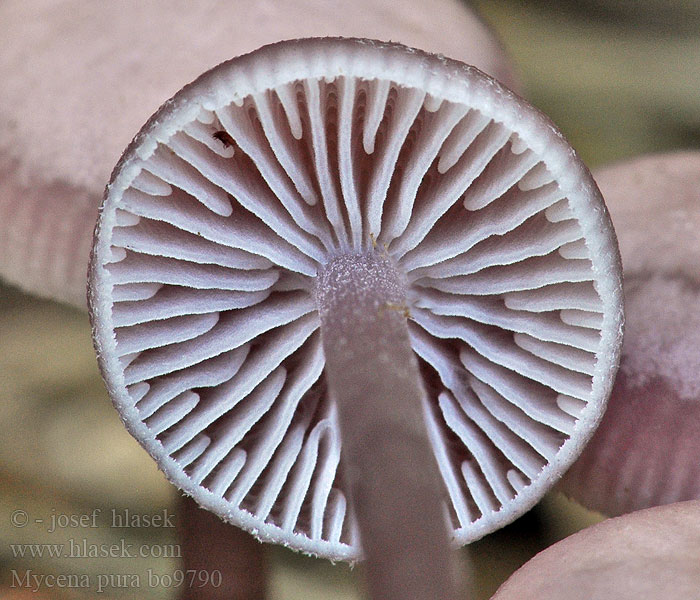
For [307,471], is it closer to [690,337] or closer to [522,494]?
[522,494]

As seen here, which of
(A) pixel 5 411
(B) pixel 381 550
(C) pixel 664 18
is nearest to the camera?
(B) pixel 381 550

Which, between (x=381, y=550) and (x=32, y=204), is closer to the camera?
(x=381, y=550)

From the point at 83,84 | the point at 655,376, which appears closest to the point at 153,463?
the point at 83,84

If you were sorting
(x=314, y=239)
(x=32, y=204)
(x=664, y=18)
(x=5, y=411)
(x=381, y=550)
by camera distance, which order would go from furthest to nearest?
(x=664, y=18)
(x=5, y=411)
(x=32, y=204)
(x=314, y=239)
(x=381, y=550)

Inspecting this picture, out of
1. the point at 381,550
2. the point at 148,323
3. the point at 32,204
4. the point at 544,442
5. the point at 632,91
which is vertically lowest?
the point at 381,550

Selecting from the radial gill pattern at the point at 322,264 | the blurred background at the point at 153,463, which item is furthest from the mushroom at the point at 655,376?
the blurred background at the point at 153,463

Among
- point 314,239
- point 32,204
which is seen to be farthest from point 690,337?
point 32,204
